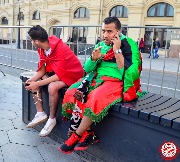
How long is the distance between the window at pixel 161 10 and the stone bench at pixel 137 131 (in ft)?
69.4

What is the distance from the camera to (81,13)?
27.7 m

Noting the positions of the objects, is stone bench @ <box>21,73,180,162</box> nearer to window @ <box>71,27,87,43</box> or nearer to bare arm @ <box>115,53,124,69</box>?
bare arm @ <box>115,53,124,69</box>

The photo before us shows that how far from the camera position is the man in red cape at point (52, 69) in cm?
283

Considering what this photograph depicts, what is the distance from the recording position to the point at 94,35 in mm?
4582

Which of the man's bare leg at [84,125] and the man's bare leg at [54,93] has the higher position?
the man's bare leg at [54,93]

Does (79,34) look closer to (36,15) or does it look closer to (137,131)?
(137,131)

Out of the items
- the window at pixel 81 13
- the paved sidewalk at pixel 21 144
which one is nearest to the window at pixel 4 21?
the window at pixel 81 13

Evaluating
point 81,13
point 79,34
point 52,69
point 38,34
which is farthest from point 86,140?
→ point 81,13

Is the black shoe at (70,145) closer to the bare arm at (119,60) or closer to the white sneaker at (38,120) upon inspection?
the white sneaker at (38,120)

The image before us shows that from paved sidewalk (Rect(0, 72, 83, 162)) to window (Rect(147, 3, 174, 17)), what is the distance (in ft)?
67.9

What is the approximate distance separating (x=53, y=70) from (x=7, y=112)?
1.54m

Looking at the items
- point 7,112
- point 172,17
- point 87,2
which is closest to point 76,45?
point 7,112

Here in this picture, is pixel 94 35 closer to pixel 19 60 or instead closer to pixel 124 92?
pixel 124 92

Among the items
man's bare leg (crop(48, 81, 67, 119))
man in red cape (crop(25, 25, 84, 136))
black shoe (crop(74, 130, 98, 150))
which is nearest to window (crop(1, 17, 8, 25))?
man in red cape (crop(25, 25, 84, 136))
